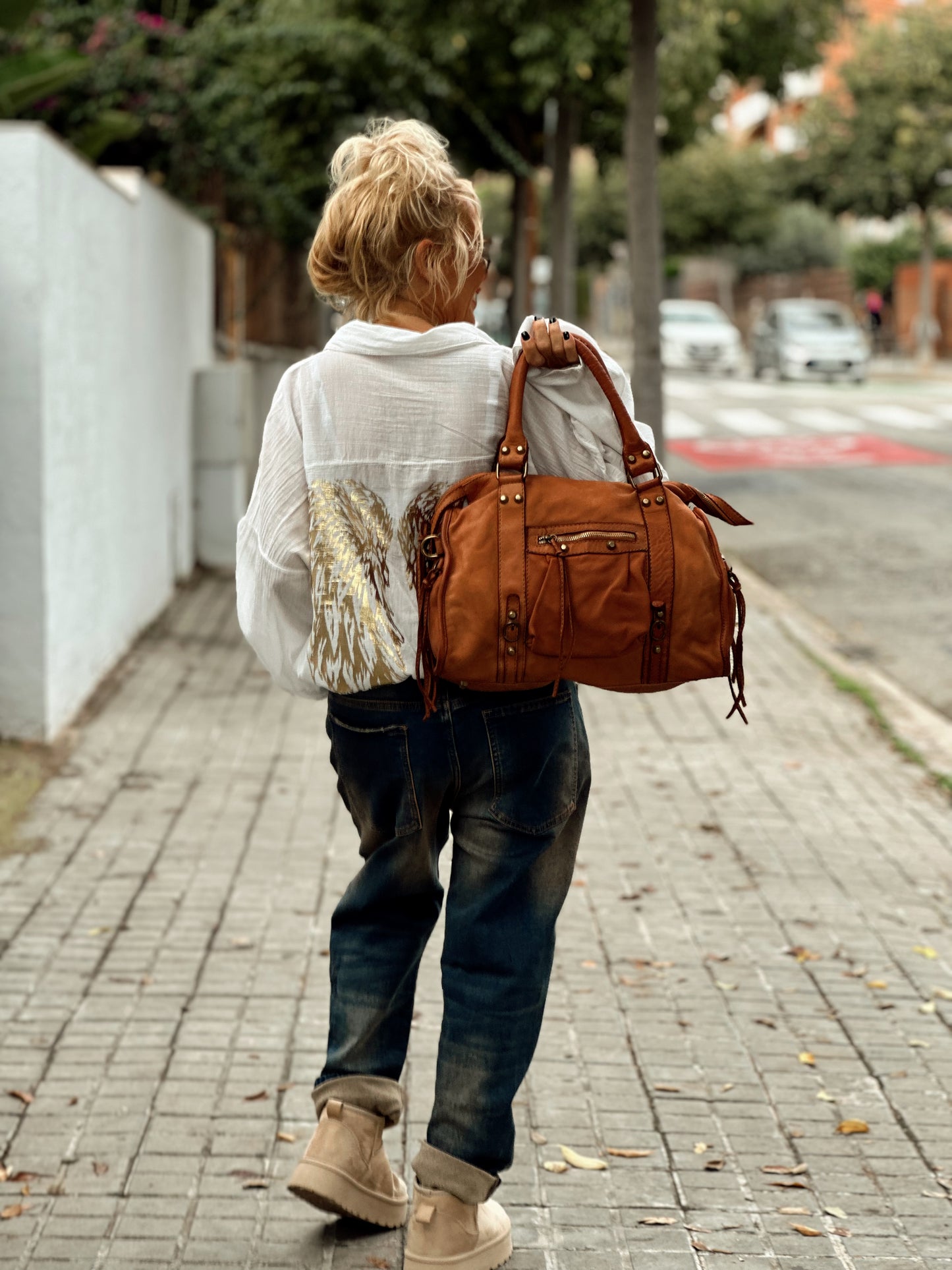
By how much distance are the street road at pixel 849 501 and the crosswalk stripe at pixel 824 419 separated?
37 mm

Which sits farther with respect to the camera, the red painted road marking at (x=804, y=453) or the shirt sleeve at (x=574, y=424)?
the red painted road marking at (x=804, y=453)

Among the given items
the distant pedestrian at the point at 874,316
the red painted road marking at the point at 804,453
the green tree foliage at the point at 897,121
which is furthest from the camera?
the distant pedestrian at the point at 874,316

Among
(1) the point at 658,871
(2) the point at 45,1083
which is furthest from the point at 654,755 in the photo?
(2) the point at 45,1083

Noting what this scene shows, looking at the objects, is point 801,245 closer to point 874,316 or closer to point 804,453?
point 874,316

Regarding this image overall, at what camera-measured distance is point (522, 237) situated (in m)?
23.5

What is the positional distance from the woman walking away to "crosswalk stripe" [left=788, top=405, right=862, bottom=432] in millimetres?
20271

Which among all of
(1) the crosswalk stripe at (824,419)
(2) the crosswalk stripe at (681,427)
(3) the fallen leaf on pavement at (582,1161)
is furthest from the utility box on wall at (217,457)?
(1) the crosswalk stripe at (824,419)

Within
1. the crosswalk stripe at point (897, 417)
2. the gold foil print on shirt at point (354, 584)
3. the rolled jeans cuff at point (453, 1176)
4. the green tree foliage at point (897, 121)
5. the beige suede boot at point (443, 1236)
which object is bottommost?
the crosswalk stripe at point (897, 417)

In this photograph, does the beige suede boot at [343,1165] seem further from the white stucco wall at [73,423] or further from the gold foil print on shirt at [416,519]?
the white stucco wall at [73,423]

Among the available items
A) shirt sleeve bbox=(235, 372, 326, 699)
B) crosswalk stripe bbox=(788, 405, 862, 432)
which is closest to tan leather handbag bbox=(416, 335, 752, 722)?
shirt sleeve bbox=(235, 372, 326, 699)

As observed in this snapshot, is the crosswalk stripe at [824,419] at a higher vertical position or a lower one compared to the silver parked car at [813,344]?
lower

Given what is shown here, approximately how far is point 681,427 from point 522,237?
349 cm

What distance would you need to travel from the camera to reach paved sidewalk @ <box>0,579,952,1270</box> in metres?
3.10

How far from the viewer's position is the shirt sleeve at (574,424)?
8.59 ft
